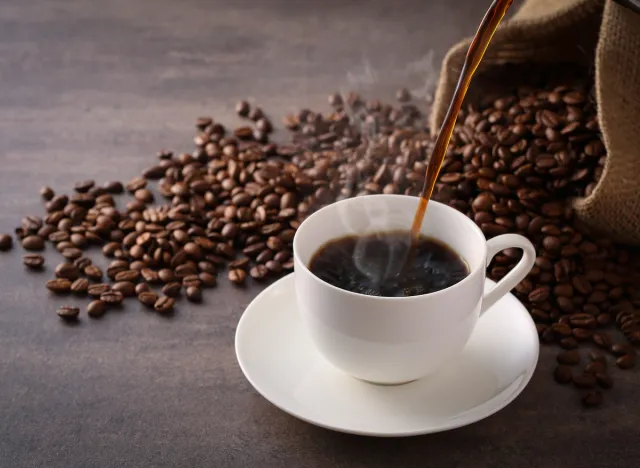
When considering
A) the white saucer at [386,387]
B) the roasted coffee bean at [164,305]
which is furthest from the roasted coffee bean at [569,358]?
the roasted coffee bean at [164,305]

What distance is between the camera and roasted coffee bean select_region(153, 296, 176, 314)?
1664 mm

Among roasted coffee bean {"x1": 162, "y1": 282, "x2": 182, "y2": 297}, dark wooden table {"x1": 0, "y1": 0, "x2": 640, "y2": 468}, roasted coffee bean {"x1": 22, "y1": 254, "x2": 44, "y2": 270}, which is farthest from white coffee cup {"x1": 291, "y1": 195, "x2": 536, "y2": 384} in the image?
roasted coffee bean {"x1": 22, "y1": 254, "x2": 44, "y2": 270}

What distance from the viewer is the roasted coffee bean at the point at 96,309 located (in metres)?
1.66

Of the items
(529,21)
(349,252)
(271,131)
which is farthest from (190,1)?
(349,252)

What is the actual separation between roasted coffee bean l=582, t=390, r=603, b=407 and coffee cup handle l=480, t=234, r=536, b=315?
23 cm

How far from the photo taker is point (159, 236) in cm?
182

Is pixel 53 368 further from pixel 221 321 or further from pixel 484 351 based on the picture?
pixel 484 351

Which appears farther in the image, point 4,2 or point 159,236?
point 4,2

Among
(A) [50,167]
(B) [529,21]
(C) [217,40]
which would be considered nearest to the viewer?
(B) [529,21]

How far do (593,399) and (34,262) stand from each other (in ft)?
3.69

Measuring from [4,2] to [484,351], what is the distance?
2450 mm

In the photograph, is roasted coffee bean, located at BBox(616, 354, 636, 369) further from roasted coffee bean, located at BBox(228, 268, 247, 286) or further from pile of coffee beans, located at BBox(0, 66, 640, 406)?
roasted coffee bean, located at BBox(228, 268, 247, 286)

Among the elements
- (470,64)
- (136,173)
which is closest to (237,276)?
(136,173)

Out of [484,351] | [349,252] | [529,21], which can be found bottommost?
[484,351]
